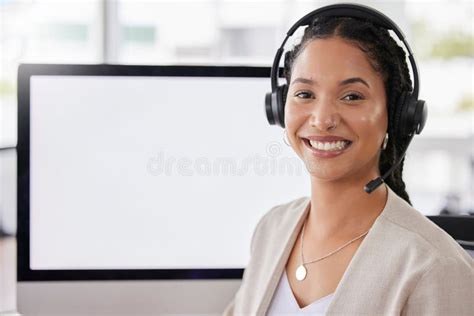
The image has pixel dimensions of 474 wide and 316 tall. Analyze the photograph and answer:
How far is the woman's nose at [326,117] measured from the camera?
3.04 ft

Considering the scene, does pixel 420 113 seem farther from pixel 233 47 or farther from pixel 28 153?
pixel 233 47

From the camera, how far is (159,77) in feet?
3.99

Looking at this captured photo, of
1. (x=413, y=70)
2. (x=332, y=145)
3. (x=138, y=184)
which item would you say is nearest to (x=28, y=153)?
(x=138, y=184)

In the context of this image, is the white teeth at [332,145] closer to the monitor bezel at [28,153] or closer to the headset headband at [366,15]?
the headset headband at [366,15]

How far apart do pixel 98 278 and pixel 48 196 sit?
0.59 ft

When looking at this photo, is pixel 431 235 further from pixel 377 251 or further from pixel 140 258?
pixel 140 258

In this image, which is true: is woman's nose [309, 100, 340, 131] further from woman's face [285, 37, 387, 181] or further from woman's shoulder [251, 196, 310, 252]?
woman's shoulder [251, 196, 310, 252]

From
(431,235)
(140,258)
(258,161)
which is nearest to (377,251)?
(431,235)

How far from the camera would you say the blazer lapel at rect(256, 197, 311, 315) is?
1051 millimetres

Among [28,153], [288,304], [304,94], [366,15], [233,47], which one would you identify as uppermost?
[233,47]

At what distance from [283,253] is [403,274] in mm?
251

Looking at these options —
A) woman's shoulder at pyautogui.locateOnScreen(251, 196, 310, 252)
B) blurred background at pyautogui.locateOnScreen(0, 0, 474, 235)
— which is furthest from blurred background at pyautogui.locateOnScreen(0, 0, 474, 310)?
woman's shoulder at pyautogui.locateOnScreen(251, 196, 310, 252)

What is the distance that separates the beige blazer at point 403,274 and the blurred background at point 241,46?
2.08 m

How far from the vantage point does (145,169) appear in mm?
1220
